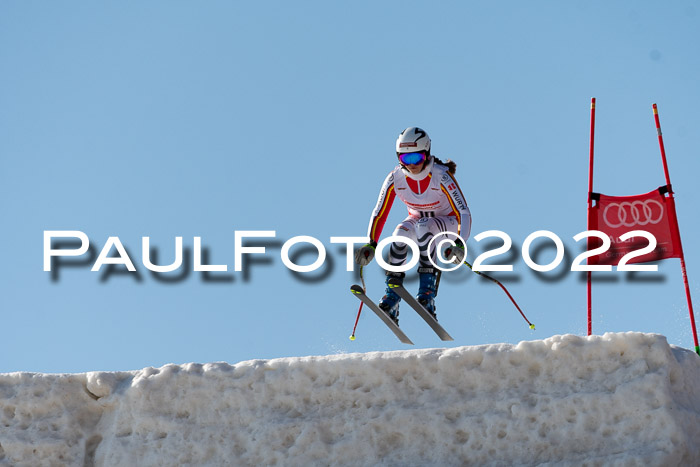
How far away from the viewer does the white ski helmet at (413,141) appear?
8312 mm

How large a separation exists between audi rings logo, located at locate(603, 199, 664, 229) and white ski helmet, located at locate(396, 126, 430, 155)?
243 cm

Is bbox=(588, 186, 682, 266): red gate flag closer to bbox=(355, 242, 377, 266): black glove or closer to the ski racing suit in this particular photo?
the ski racing suit

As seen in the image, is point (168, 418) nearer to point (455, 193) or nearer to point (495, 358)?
point (495, 358)

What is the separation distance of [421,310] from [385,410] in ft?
10.9

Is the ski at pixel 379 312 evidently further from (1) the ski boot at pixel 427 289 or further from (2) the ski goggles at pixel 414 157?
(2) the ski goggles at pixel 414 157

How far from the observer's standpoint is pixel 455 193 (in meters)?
8.45

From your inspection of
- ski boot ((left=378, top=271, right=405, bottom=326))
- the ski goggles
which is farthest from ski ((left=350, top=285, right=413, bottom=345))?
the ski goggles

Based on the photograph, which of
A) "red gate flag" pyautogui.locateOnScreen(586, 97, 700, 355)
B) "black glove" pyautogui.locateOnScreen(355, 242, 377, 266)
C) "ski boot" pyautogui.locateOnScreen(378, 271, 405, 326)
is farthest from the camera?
"red gate flag" pyautogui.locateOnScreen(586, 97, 700, 355)

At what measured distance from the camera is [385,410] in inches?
202

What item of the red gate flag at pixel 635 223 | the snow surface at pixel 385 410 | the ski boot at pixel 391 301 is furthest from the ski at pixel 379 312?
the snow surface at pixel 385 410

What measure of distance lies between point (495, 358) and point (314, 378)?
40.1 inches

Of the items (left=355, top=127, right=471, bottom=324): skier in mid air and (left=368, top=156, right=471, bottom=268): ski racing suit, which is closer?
(left=355, top=127, right=471, bottom=324): skier in mid air

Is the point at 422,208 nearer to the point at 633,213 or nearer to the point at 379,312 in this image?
the point at 379,312

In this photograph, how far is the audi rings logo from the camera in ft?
31.0
